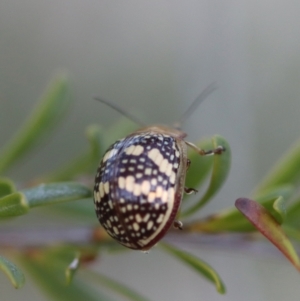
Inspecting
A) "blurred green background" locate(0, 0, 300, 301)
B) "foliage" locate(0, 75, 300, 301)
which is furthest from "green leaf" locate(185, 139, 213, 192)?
"blurred green background" locate(0, 0, 300, 301)

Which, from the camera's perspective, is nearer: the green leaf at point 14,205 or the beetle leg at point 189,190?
the green leaf at point 14,205

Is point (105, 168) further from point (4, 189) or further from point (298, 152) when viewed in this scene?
point (298, 152)

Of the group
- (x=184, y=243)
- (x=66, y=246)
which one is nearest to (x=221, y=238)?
(x=184, y=243)

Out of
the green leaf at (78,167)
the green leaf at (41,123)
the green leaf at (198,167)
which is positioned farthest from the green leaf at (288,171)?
the green leaf at (41,123)

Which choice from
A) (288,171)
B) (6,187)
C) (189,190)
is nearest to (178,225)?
(189,190)

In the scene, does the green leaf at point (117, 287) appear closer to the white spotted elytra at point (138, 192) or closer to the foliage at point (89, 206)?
A: the foliage at point (89, 206)

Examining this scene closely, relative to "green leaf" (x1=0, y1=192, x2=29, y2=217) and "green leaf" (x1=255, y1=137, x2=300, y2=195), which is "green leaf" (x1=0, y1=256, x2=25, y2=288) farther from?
"green leaf" (x1=255, y1=137, x2=300, y2=195)

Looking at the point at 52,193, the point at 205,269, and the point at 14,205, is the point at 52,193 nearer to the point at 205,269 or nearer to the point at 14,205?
the point at 14,205
